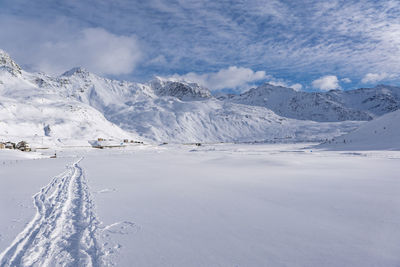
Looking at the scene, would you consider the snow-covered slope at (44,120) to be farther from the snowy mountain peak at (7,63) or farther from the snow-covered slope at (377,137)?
the snow-covered slope at (377,137)

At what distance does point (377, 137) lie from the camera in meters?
55.2

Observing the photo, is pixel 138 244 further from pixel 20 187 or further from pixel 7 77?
pixel 7 77

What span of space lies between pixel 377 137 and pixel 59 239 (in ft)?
215

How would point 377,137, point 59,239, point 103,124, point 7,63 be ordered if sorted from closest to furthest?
point 59,239
point 377,137
point 103,124
point 7,63

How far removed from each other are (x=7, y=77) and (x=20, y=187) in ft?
639

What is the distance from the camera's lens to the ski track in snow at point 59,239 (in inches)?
186

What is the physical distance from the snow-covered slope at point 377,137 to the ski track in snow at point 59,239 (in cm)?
5276

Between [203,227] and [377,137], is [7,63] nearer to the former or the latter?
[377,137]

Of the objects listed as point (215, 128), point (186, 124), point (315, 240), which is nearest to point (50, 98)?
point (186, 124)

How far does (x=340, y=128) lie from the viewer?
180 metres

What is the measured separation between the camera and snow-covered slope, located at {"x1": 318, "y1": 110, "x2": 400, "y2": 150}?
4942 centimetres

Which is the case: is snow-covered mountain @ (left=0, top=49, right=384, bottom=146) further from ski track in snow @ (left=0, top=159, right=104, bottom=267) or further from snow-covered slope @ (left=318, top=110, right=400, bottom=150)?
snow-covered slope @ (left=318, top=110, right=400, bottom=150)

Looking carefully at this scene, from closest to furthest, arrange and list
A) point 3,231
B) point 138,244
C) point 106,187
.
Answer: point 138,244 → point 3,231 → point 106,187

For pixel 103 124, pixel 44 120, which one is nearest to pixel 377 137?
pixel 44 120
